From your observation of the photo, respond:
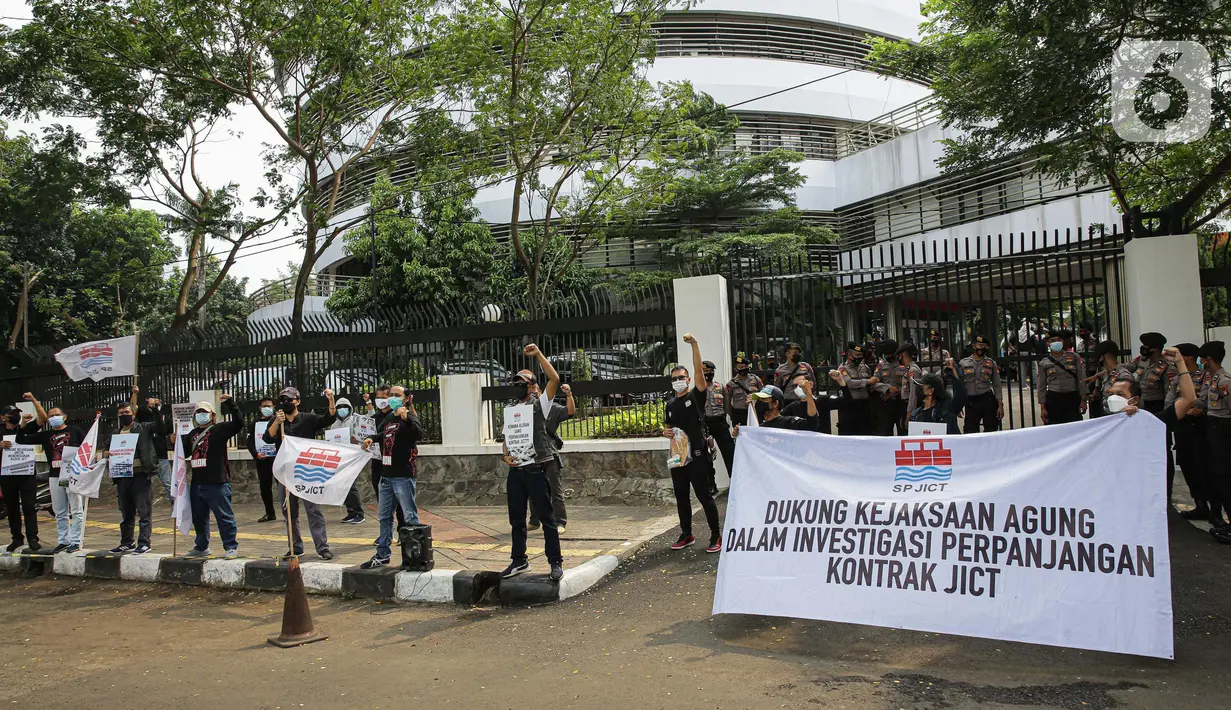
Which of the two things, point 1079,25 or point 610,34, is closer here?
point 1079,25

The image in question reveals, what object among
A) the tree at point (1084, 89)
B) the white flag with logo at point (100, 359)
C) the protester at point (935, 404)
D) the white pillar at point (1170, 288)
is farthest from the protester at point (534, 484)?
the white flag with logo at point (100, 359)

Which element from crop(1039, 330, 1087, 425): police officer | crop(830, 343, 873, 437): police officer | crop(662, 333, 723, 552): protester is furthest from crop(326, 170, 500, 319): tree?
crop(1039, 330, 1087, 425): police officer

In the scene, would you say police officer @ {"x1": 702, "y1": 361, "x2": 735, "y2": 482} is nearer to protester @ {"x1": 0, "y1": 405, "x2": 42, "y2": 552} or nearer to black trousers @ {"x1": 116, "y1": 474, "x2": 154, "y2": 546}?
black trousers @ {"x1": 116, "y1": 474, "x2": 154, "y2": 546}

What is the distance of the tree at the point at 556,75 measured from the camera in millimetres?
15844

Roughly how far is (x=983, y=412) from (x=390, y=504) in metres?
6.38

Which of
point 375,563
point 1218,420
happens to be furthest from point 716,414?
point 1218,420

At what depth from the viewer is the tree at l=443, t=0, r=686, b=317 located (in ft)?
52.0

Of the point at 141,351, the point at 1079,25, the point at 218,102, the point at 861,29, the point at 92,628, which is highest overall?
the point at 861,29

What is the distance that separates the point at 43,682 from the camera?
5992 millimetres

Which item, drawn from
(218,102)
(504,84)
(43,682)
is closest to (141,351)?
(218,102)

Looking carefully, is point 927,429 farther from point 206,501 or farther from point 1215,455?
point 206,501

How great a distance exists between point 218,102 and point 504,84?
17.0 ft

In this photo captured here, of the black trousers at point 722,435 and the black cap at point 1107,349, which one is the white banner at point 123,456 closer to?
the black trousers at point 722,435

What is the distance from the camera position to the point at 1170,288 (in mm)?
9391
